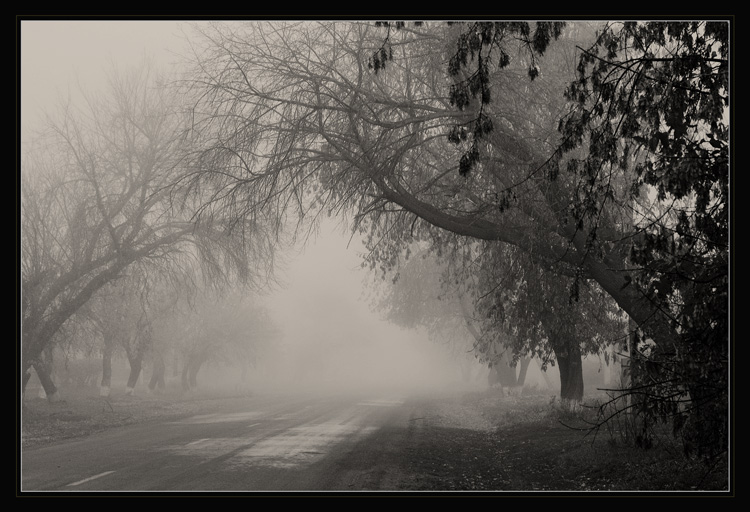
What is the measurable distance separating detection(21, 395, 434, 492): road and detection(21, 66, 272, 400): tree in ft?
18.6

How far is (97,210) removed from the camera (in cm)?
2155

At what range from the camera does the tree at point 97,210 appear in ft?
67.2

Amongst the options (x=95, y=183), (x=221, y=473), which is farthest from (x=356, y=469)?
(x=95, y=183)

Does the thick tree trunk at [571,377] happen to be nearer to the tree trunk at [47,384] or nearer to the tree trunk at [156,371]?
the tree trunk at [47,384]

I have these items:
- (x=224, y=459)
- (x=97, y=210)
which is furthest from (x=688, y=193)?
(x=97, y=210)

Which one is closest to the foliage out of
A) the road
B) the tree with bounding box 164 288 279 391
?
the road

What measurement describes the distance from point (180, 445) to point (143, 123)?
12.9 metres

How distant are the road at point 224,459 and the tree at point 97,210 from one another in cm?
566

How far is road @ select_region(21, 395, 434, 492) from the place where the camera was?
28.4ft

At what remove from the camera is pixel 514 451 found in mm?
12898

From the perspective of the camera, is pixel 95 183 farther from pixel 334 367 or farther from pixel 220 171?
pixel 334 367

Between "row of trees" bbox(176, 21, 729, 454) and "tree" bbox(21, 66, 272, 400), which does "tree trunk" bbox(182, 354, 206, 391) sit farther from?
"row of trees" bbox(176, 21, 729, 454)

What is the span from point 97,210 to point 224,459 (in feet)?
45.2

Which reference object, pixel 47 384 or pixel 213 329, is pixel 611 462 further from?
pixel 213 329
